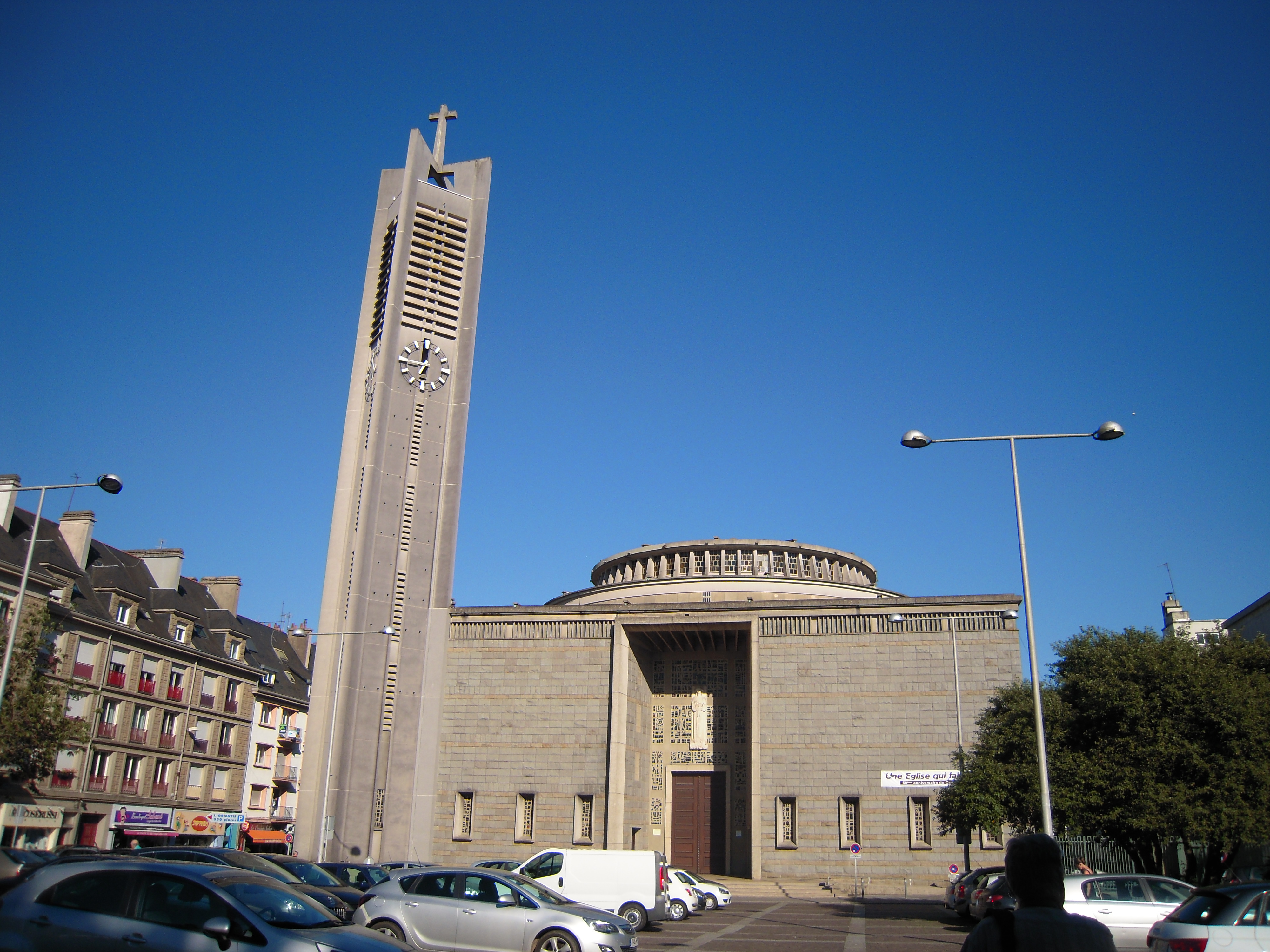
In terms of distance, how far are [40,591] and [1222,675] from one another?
40.9m

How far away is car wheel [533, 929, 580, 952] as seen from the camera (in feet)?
44.6

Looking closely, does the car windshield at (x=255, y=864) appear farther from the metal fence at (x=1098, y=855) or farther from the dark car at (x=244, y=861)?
the metal fence at (x=1098, y=855)

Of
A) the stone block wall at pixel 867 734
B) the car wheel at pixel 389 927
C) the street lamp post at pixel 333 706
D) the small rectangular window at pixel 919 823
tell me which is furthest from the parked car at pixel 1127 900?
the street lamp post at pixel 333 706

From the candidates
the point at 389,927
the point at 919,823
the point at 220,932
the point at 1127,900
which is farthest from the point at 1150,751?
the point at 220,932

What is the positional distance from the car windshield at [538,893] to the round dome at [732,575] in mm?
31560

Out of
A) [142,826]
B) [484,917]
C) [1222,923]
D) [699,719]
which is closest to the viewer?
[1222,923]

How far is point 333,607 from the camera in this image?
38812 mm

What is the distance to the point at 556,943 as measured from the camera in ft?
44.9

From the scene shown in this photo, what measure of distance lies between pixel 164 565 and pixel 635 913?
3748 cm

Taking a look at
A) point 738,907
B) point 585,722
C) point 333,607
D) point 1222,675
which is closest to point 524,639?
point 585,722

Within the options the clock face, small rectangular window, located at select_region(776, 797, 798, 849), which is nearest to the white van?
small rectangular window, located at select_region(776, 797, 798, 849)

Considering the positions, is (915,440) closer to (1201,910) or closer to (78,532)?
(1201,910)

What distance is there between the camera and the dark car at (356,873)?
22.9 meters

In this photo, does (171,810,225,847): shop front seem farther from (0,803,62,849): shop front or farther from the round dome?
the round dome
